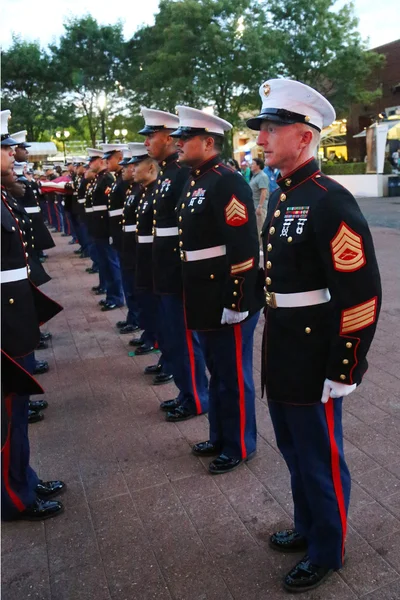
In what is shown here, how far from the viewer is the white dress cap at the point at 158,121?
4.23m

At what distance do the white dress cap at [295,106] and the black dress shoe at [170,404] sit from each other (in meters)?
2.52

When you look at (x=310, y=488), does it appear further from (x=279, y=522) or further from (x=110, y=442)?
(x=110, y=442)

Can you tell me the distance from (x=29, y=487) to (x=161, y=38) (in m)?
25.5

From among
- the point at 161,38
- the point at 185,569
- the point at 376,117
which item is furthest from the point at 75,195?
the point at 376,117

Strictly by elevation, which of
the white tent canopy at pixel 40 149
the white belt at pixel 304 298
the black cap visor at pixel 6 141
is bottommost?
the white belt at pixel 304 298

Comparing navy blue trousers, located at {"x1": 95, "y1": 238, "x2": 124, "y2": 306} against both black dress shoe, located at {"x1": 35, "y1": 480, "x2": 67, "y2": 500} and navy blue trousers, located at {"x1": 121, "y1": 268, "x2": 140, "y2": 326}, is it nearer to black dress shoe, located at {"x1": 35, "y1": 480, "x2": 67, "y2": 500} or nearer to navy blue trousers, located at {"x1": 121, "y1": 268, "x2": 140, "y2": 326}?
navy blue trousers, located at {"x1": 121, "y1": 268, "x2": 140, "y2": 326}

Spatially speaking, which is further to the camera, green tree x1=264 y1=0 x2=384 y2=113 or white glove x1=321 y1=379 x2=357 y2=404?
green tree x1=264 y1=0 x2=384 y2=113

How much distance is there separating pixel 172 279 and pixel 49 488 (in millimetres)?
1624

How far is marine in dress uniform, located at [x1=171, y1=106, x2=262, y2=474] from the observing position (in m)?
3.20

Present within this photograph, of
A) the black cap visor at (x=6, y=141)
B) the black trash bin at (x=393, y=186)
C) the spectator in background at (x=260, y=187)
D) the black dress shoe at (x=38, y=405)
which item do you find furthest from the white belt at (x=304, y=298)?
the black trash bin at (x=393, y=186)

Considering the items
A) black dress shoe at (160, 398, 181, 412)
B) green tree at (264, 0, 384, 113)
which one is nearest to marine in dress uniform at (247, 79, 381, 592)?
→ black dress shoe at (160, 398, 181, 412)

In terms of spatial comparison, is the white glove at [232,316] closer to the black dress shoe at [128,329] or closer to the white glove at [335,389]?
the white glove at [335,389]

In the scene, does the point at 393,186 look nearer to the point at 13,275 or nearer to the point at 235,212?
the point at 235,212

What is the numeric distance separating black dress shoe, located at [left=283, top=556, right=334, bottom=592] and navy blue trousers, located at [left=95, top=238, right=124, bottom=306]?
5.73 metres
